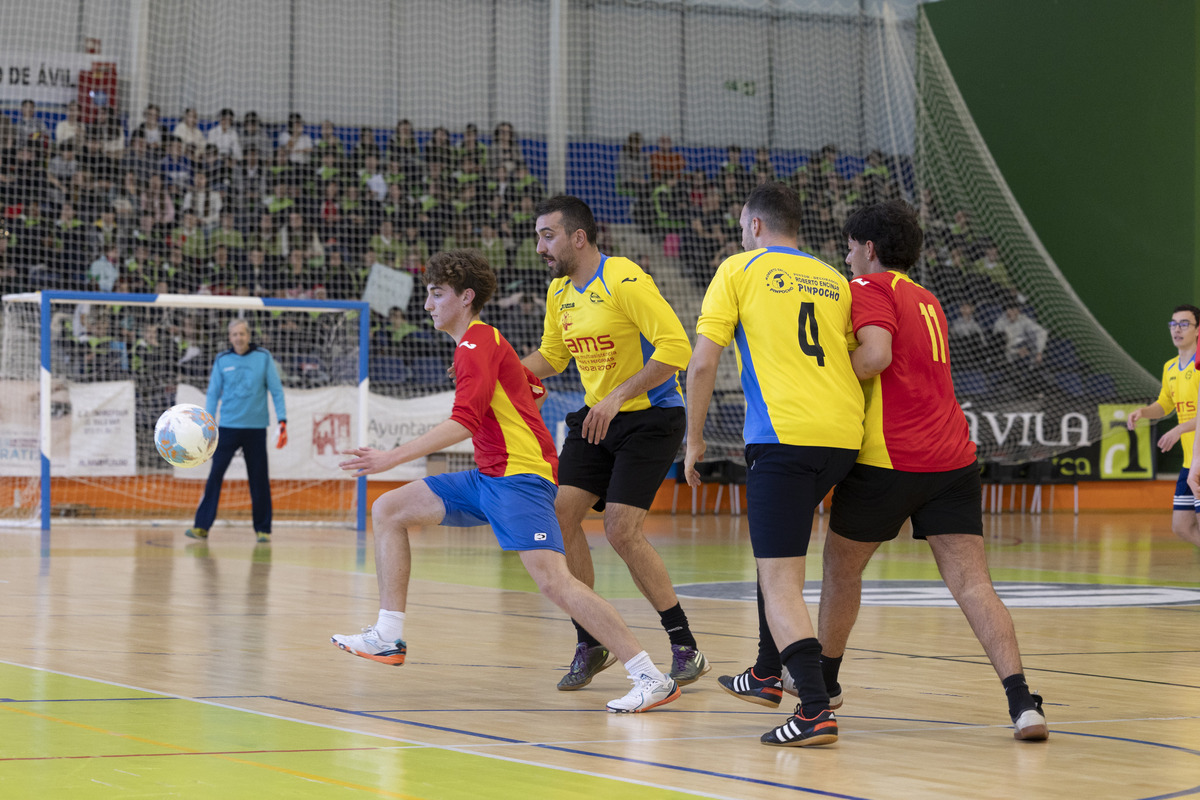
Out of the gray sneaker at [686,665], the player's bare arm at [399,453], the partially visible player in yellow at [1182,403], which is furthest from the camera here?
the partially visible player in yellow at [1182,403]

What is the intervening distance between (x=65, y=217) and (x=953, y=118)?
13456 millimetres

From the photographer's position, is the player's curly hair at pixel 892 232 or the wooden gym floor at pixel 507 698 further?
the player's curly hair at pixel 892 232

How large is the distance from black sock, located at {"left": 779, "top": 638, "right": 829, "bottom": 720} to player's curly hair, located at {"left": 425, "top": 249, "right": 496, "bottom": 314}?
1.85 m

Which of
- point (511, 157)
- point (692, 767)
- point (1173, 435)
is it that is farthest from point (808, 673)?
point (511, 157)

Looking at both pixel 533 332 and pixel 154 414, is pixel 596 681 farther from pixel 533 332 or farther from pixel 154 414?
pixel 533 332

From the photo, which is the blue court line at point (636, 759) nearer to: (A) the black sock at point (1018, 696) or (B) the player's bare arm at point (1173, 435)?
(A) the black sock at point (1018, 696)

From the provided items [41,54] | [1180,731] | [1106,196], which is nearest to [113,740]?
[1180,731]

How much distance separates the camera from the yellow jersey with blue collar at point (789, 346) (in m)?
4.86

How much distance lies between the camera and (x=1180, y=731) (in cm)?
493

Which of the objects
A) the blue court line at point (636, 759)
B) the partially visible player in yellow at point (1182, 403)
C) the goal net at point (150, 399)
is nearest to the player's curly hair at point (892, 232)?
the blue court line at point (636, 759)

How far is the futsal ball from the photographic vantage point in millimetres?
9859

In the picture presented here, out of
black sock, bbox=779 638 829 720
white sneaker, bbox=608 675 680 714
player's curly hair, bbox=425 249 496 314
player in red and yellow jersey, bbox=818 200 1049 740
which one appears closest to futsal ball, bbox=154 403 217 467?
player's curly hair, bbox=425 249 496 314

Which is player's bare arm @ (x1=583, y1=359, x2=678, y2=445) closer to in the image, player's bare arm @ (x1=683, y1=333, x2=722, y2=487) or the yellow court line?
player's bare arm @ (x1=683, y1=333, x2=722, y2=487)

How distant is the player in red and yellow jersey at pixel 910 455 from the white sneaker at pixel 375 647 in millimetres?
1703
